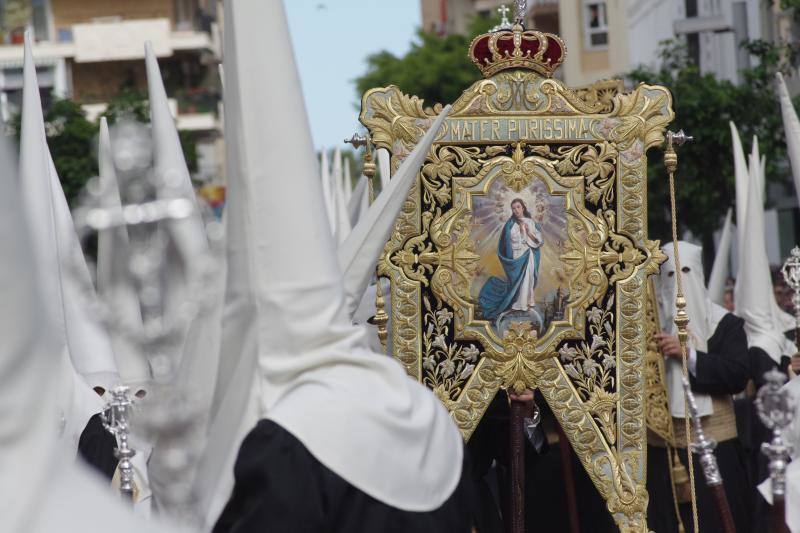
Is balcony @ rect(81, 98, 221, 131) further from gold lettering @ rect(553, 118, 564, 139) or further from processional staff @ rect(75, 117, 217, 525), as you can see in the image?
processional staff @ rect(75, 117, 217, 525)

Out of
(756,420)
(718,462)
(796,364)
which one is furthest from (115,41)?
(796,364)

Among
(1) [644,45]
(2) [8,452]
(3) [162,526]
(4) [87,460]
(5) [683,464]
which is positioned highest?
(1) [644,45]

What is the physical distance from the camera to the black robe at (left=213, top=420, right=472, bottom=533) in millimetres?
3555

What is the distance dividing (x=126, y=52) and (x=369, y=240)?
3888cm

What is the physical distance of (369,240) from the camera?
620 cm

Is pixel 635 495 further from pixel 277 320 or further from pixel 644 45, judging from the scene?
pixel 644 45

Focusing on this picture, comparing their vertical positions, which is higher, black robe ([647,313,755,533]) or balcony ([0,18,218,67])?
balcony ([0,18,218,67])

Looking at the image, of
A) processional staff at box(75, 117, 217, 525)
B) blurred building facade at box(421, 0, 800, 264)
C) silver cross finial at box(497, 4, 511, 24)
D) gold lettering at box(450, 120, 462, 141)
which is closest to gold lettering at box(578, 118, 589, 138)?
gold lettering at box(450, 120, 462, 141)

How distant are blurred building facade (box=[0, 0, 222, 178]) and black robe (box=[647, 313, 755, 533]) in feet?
107

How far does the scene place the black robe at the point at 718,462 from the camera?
9352 mm

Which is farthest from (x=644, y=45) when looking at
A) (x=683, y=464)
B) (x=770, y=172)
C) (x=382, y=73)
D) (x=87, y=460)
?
(x=87, y=460)

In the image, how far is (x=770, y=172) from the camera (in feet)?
63.0

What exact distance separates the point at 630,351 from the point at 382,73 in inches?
1259

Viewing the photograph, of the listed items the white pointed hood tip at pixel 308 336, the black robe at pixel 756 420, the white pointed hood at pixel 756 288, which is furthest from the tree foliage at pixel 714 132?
the white pointed hood tip at pixel 308 336
